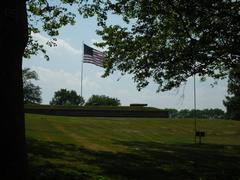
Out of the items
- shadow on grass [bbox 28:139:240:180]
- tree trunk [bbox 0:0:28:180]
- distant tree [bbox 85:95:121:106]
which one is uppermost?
distant tree [bbox 85:95:121:106]

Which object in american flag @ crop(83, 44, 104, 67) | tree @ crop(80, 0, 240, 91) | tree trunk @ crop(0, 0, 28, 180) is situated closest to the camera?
tree trunk @ crop(0, 0, 28, 180)

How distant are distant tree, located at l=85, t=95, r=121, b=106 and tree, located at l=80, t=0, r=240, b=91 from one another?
113 meters

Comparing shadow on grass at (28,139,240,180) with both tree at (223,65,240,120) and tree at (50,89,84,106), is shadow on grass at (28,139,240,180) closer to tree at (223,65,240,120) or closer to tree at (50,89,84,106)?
tree at (223,65,240,120)

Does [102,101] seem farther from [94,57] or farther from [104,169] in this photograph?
[104,169]

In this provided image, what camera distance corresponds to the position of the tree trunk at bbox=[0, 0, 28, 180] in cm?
873

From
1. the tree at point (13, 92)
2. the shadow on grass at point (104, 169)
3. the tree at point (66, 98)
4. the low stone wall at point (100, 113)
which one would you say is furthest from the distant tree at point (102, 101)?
the tree at point (13, 92)

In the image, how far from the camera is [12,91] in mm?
8984

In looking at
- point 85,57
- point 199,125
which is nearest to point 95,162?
point 85,57

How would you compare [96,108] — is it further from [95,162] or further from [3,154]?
[3,154]

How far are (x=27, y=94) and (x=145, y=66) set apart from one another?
111084mm

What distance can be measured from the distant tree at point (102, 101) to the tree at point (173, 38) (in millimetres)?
113152

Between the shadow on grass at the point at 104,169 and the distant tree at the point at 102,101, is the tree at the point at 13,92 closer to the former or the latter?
the shadow on grass at the point at 104,169

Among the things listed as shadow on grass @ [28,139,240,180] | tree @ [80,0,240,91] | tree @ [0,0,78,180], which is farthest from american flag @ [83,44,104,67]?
tree @ [0,0,78,180]

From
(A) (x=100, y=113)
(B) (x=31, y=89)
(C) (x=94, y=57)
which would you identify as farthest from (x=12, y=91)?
(B) (x=31, y=89)
